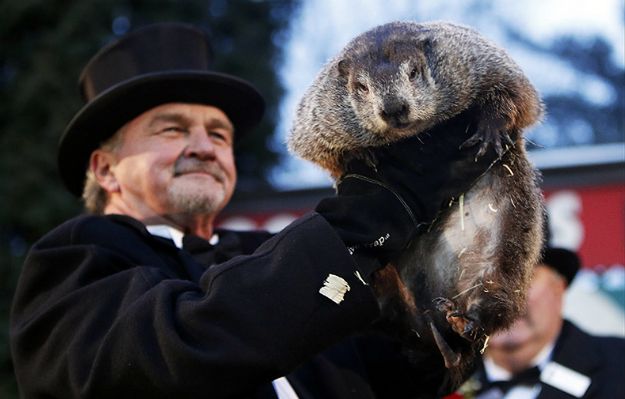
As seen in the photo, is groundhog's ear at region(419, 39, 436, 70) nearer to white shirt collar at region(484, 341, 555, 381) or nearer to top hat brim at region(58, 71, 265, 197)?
top hat brim at region(58, 71, 265, 197)

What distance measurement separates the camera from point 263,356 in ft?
7.18

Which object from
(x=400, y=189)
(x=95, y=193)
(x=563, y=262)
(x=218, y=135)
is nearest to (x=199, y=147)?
(x=218, y=135)

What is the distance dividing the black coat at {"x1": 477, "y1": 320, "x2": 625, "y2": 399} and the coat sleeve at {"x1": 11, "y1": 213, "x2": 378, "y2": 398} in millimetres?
2240

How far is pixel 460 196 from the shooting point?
266 centimetres

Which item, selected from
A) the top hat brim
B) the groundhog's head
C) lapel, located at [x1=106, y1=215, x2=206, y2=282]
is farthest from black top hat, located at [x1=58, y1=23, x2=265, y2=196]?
the groundhog's head

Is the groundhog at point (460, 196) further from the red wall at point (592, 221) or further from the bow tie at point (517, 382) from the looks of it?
the red wall at point (592, 221)

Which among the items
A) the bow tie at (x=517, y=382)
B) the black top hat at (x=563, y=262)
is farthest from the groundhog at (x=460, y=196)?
the black top hat at (x=563, y=262)

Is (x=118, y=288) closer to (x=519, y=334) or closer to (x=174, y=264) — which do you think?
(x=174, y=264)

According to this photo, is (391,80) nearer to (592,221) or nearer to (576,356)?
(576,356)

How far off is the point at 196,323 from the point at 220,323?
62 millimetres

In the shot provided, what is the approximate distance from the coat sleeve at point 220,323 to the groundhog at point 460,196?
46 cm

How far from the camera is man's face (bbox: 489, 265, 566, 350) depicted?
16.3ft

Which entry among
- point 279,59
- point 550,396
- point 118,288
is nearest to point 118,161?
point 118,288

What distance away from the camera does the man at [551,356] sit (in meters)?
4.34
